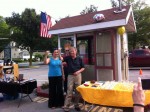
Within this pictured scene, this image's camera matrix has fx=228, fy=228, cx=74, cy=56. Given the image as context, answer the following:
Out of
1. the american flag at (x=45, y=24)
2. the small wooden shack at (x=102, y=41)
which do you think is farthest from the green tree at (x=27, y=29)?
the small wooden shack at (x=102, y=41)

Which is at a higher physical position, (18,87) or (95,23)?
(95,23)

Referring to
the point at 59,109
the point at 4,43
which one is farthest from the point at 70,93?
the point at 4,43

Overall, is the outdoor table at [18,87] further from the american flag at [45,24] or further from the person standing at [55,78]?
the american flag at [45,24]

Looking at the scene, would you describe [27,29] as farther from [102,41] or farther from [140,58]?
[102,41]

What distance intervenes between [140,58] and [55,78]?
1322 centimetres

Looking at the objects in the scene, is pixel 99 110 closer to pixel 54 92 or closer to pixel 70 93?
pixel 70 93

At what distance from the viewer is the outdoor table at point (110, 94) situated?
4512 mm

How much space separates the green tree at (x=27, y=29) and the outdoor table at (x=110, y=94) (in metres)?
24.8

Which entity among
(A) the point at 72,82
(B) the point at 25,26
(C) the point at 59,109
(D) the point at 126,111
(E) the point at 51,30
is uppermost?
(B) the point at 25,26

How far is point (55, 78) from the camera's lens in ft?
22.4

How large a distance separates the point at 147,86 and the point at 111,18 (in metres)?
4.80

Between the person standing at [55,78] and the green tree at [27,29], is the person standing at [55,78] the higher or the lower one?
the lower one

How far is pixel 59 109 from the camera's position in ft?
22.3

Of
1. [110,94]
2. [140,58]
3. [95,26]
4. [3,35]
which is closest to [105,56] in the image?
[95,26]
